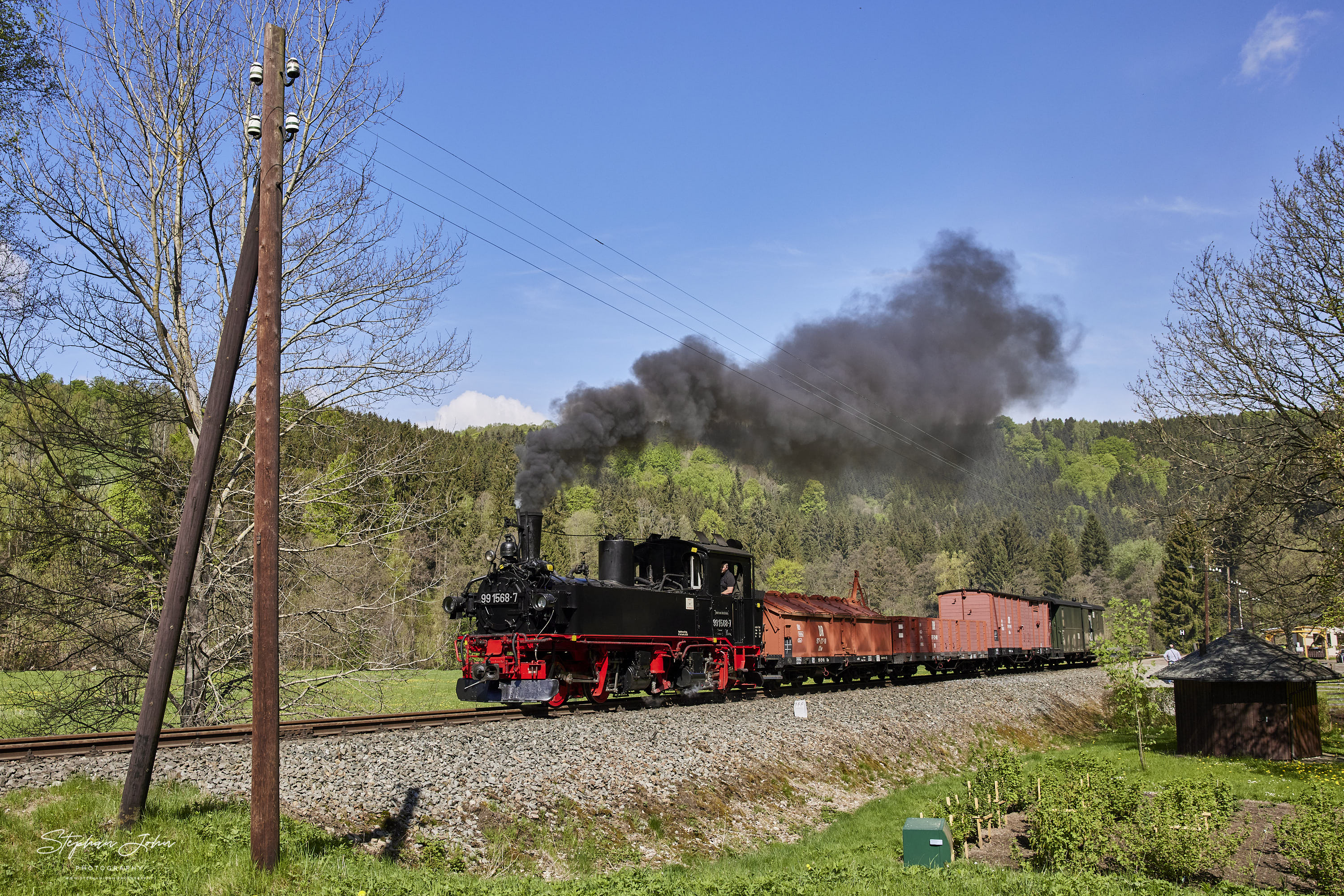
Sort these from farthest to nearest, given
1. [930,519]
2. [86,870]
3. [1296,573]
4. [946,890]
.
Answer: [930,519]
[1296,573]
[946,890]
[86,870]

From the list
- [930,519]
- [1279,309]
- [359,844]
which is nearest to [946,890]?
[359,844]

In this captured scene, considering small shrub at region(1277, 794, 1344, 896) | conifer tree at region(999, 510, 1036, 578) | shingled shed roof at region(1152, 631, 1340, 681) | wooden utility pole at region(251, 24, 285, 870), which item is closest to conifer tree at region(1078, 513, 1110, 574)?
conifer tree at region(999, 510, 1036, 578)

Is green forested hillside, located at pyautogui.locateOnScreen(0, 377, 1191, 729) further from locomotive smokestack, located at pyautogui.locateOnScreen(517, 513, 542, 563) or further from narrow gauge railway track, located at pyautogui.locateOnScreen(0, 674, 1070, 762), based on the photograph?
narrow gauge railway track, located at pyautogui.locateOnScreen(0, 674, 1070, 762)

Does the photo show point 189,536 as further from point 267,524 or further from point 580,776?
point 580,776

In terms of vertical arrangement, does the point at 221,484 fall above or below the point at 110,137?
below

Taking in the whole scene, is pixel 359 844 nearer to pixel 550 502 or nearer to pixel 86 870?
pixel 86 870

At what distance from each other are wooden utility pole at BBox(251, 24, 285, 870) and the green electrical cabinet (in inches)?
248

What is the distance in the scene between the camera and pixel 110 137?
14.5 meters

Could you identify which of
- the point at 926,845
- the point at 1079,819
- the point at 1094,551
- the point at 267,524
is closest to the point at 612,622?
the point at 926,845

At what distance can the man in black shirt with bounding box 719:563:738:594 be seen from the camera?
19.6 m

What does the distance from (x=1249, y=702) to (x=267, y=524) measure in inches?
920

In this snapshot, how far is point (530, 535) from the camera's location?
15656 mm

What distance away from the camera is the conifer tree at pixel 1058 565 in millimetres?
103562

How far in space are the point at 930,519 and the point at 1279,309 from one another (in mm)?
134636
